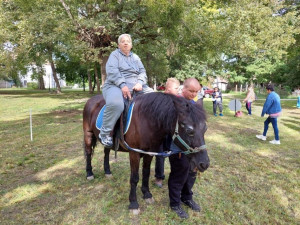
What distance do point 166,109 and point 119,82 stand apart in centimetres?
91

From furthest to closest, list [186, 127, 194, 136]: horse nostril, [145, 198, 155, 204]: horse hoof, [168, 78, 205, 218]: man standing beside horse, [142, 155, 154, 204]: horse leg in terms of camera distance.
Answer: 1. [145, 198, 155, 204]: horse hoof
2. [142, 155, 154, 204]: horse leg
3. [168, 78, 205, 218]: man standing beside horse
4. [186, 127, 194, 136]: horse nostril

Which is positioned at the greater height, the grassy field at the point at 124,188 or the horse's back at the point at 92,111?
the horse's back at the point at 92,111

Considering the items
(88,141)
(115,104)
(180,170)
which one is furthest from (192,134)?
(88,141)

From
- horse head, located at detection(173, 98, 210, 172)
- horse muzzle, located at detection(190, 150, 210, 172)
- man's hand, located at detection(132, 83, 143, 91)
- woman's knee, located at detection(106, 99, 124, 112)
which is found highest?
man's hand, located at detection(132, 83, 143, 91)

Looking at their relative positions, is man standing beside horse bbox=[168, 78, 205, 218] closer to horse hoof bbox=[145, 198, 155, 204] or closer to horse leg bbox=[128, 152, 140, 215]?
horse hoof bbox=[145, 198, 155, 204]

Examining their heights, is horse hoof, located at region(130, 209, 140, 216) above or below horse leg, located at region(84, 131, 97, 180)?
below

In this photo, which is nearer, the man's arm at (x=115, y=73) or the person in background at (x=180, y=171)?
the person in background at (x=180, y=171)

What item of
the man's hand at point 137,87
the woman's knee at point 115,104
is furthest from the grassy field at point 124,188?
the man's hand at point 137,87

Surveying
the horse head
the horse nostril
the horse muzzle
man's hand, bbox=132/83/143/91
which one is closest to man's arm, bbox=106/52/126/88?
man's hand, bbox=132/83/143/91

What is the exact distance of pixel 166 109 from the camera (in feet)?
8.71

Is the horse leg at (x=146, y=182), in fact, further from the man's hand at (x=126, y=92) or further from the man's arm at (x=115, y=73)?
the man's arm at (x=115, y=73)

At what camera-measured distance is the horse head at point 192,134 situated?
2.42m

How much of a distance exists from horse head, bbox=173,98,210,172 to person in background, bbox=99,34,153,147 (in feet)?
3.17

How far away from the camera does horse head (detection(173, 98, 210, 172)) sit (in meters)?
2.42
